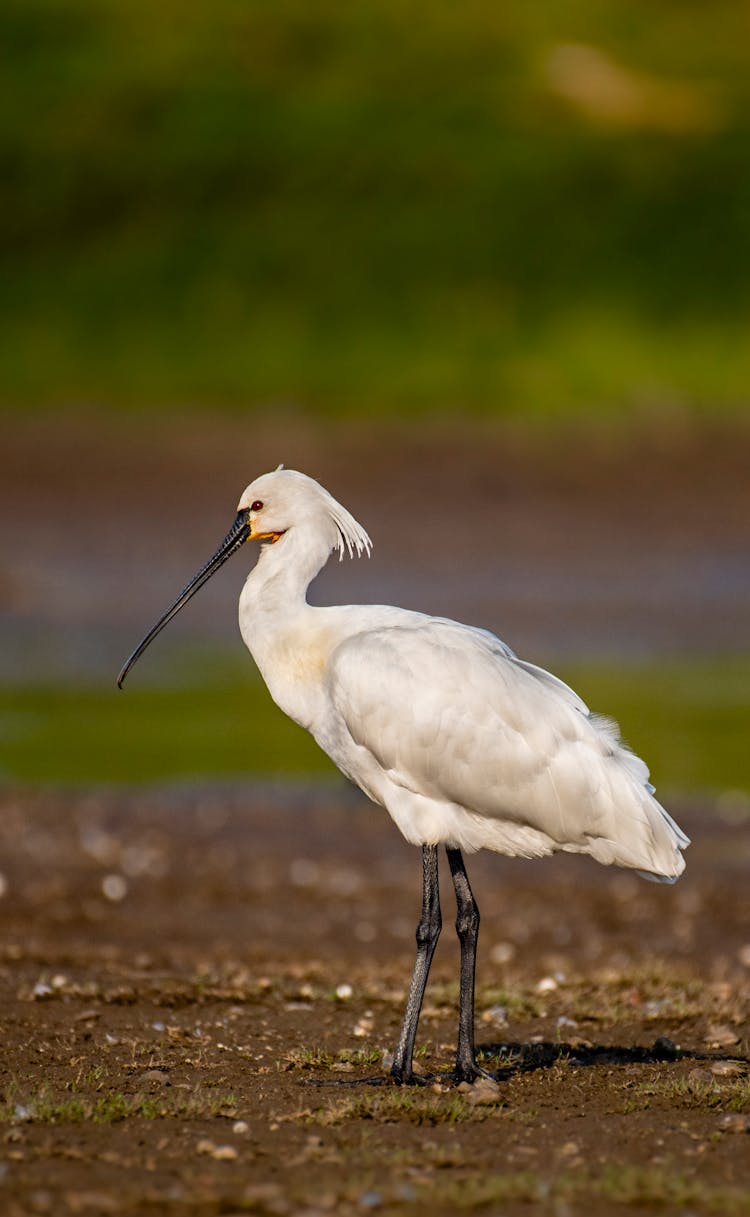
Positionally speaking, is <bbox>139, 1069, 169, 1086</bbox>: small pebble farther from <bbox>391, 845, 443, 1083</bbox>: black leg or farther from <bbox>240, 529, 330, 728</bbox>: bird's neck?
<bbox>240, 529, 330, 728</bbox>: bird's neck

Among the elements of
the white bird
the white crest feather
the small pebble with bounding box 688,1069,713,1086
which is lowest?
the small pebble with bounding box 688,1069,713,1086

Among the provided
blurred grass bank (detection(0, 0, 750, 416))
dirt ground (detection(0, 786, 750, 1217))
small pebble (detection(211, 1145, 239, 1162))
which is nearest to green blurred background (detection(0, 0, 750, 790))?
blurred grass bank (detection(0, 0, 750, 416))

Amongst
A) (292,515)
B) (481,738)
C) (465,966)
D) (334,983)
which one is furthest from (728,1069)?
(292,515)

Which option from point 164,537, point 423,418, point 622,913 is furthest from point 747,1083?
point 423,418

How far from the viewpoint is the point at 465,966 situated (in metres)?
8.00

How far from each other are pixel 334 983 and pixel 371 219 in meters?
29.2

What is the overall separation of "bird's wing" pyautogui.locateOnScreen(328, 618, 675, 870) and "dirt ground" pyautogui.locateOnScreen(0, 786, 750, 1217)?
1024 mm

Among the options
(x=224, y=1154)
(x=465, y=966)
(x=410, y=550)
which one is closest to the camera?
(x=224, y=1154)

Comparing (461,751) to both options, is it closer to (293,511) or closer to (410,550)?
(293,511)

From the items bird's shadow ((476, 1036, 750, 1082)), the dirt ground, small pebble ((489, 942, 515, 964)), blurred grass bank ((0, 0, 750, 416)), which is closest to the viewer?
the dirt ground

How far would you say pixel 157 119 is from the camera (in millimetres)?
40250

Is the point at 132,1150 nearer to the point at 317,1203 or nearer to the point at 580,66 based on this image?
the point at 317,1203

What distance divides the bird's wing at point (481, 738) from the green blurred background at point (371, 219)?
1523 cm

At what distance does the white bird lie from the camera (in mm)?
7840
